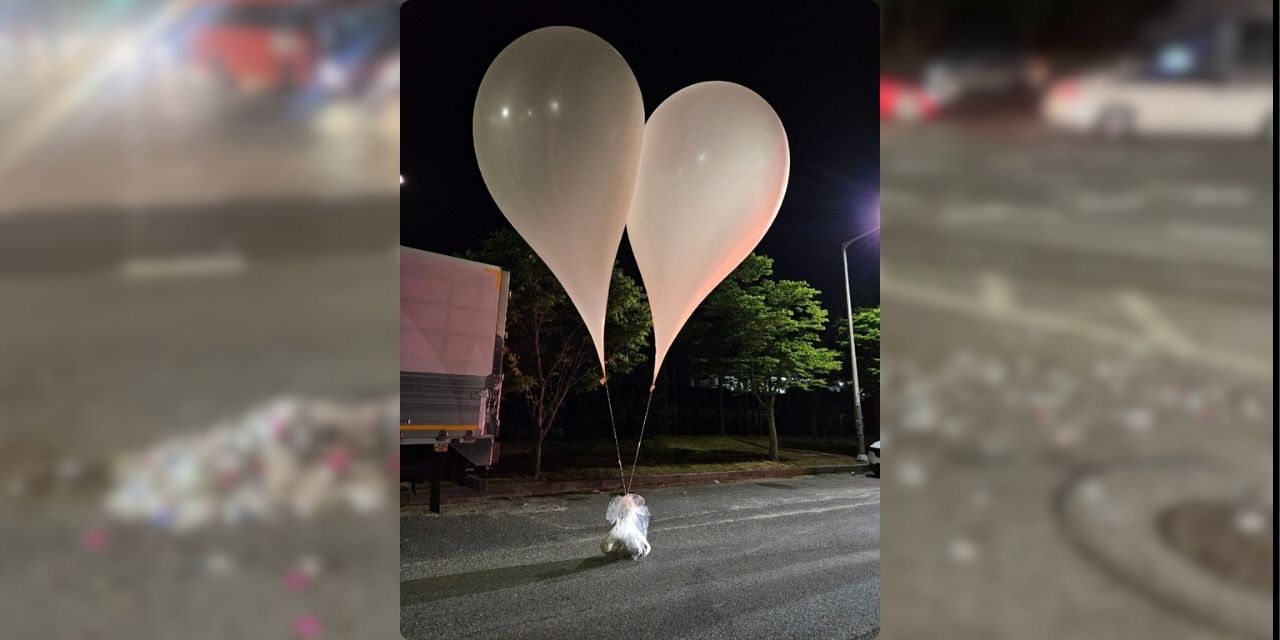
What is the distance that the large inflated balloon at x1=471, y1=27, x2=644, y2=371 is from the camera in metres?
2.46

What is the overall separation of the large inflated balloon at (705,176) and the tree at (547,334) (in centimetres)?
513

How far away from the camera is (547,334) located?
8336 millimetres

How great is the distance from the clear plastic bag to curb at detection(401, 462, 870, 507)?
2.40 meters

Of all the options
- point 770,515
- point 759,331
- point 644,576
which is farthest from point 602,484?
point 759,331

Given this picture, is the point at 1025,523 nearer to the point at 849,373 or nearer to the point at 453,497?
the point at 453,497

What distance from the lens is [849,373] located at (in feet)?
39.6

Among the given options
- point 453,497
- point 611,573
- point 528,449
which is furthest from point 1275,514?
point 528,449

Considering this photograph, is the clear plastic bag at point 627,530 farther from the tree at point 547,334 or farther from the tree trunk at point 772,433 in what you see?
the tree trunk at point 772,433

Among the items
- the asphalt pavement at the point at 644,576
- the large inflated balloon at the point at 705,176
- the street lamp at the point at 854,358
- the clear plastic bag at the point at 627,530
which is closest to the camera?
the asphalt pavement at the point at 644,576

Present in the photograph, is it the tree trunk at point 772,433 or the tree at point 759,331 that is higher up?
the tree at point 759,331

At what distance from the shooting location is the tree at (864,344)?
11.6 meters

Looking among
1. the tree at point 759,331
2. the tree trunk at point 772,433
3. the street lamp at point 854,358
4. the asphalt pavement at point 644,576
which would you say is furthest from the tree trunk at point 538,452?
the street lamp at point 854,358

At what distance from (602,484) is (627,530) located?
12.7 feet

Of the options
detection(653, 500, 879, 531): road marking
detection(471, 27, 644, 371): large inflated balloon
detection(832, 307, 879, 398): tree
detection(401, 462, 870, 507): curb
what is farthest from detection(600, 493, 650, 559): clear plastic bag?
detection(832, 307, 879, 398): tree
